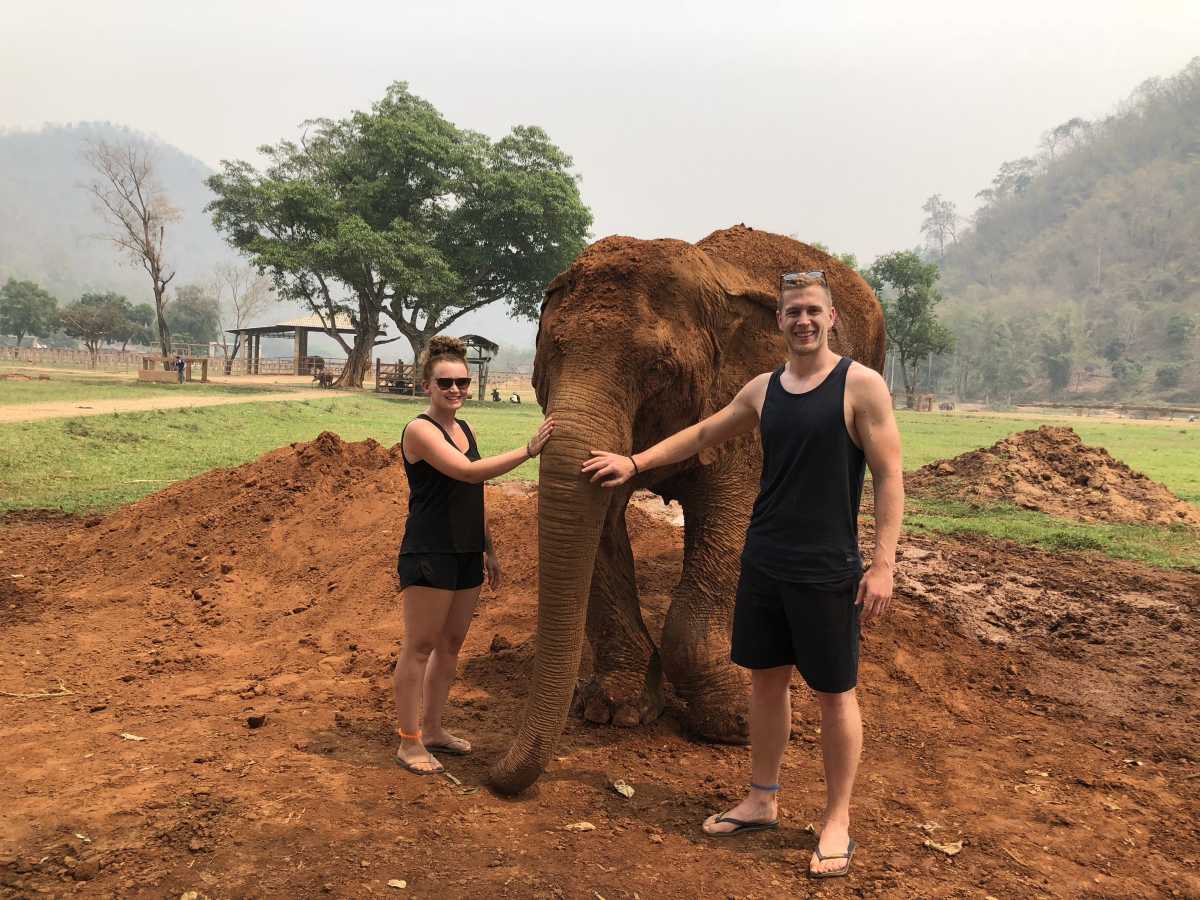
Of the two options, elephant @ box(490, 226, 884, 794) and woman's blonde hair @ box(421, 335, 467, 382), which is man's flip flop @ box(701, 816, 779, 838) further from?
woman's blonde hair @ box(421, 335, 467, 382)

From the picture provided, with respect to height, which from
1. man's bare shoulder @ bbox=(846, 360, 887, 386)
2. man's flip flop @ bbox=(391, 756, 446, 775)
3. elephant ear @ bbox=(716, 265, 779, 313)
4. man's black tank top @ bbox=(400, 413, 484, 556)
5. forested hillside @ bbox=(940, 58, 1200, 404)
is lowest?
man's flip flop @ bbox=(391, 756, 446, 775)

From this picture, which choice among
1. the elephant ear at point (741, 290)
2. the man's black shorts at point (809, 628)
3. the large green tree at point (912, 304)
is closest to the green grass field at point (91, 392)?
the elephant ear at point (741, 290)

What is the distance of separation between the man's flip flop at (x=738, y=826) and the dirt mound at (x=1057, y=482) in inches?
Answer: 431

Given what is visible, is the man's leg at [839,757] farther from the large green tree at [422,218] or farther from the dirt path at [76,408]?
the large green tree at [422,218]

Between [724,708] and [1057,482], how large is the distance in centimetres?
1178

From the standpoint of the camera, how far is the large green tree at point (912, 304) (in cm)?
5259

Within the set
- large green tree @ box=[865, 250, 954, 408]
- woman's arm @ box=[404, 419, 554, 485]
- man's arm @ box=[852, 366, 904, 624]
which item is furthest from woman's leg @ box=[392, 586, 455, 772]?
large green tree @ box=[865, 250, 954, 408]

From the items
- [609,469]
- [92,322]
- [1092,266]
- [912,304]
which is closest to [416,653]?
[609,469]

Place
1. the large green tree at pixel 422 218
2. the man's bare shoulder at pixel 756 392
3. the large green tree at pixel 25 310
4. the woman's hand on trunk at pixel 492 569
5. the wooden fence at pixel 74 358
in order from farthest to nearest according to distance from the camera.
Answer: the large green tree at pixel 25 310
the wooden fence at pixel 74 358
the large green tree at pixel 422 218
the woman's hand on trunk at pixel 492 569
the man's bare shoulder at pixel 756 392

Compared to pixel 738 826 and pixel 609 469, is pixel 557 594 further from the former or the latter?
pixel 738 826

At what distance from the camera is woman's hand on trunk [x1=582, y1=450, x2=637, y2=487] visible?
3.59 m

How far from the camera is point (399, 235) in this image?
36.2m

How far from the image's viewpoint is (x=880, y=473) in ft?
10.2

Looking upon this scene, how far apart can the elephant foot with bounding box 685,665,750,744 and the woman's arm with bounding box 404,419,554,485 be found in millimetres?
1752
